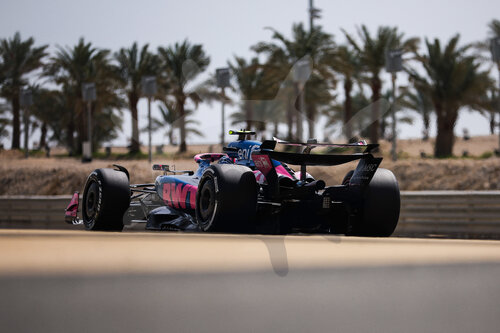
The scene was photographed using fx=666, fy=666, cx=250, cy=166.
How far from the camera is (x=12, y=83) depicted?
48156 millimetres

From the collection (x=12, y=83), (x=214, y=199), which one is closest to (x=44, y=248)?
(x=214, y=199)

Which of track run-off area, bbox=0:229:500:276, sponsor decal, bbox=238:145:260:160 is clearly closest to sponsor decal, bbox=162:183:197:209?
sponsor decal, bbox=238:145:260:160

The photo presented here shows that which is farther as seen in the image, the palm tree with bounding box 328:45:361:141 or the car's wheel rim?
the palm tree with bounding box 328:45:361:141

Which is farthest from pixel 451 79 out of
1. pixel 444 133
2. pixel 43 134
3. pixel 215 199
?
pixel 43 134

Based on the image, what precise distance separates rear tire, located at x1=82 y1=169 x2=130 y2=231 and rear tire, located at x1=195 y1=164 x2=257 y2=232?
1.25 meters

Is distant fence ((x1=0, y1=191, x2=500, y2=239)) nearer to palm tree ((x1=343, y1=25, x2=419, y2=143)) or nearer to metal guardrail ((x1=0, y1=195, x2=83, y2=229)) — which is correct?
metal guardrail ((x1=0, y1=195, x2=83, y2=229))

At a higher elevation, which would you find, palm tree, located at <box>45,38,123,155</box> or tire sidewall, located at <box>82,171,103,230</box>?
palm tree, located at <box>45,38,123,155</box>

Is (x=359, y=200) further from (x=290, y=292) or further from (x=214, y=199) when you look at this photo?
(x=290, y=292)

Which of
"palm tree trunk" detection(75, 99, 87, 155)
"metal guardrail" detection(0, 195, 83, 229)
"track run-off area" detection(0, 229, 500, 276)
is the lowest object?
"metal guardrail" detection(0, 195, 83, 229)

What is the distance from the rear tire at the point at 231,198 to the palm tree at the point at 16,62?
4510 centimetres

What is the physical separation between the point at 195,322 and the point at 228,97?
496cm

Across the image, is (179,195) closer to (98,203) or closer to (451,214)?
(98,203)

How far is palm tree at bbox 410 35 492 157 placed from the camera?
116ft

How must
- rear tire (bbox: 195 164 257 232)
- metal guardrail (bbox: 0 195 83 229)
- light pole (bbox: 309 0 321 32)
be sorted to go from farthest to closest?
light pole (bbox: 309 0 321 32), metal guardrail (bbox: 0 195 83 229), rear tire (bbox: 195 164 257 232)
